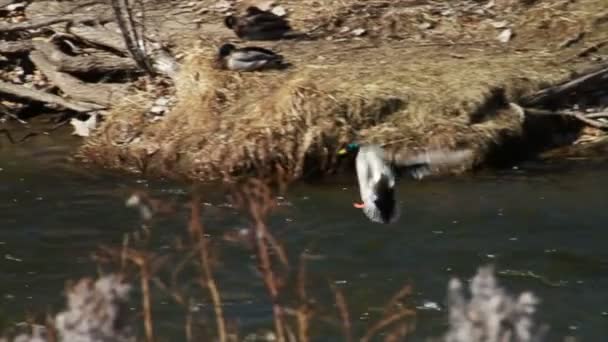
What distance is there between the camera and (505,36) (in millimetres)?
12484

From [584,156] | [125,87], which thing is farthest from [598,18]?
[125,87]

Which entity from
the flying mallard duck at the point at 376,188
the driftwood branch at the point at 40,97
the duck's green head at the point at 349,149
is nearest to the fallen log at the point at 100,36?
the driftwood branch at the point at 40,97

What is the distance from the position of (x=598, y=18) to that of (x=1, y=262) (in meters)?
6.11

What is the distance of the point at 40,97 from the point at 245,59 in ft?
6.81

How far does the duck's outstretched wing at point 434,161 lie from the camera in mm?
10359

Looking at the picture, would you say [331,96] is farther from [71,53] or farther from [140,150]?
[71,53]

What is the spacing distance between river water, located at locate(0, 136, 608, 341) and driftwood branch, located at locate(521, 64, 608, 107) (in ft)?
2.72

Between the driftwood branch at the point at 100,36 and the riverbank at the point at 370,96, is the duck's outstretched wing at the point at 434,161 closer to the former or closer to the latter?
the riverbank at the point at 370,96

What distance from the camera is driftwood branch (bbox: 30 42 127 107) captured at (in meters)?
12.1

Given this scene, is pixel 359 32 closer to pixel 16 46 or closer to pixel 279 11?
pixel 279 11

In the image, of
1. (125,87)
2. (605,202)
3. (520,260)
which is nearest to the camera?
(520,260)

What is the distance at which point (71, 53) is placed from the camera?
1298 centimetres

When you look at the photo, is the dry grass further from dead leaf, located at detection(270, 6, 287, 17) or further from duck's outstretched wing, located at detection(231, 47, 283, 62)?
dead leaf, located at detection(270, 6, 287, 17)

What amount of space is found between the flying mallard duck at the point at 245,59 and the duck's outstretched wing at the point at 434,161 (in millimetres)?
1700
